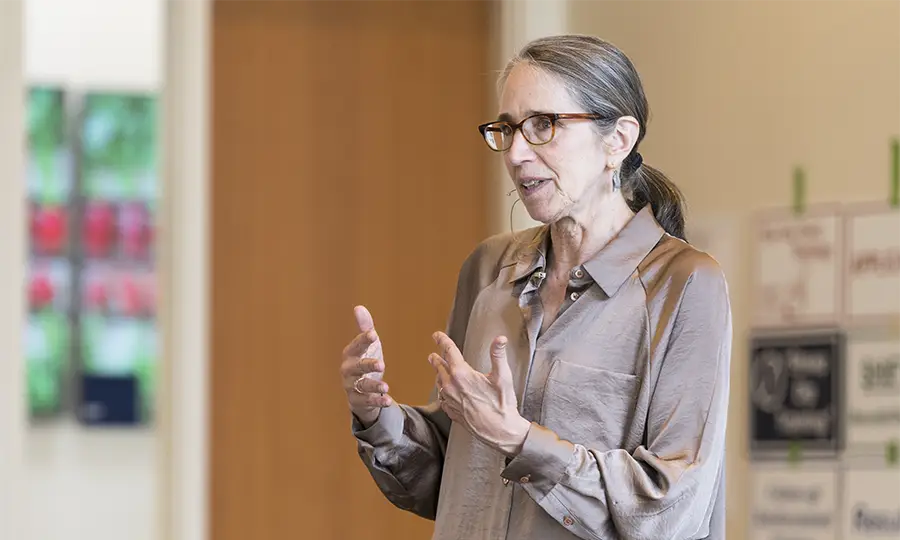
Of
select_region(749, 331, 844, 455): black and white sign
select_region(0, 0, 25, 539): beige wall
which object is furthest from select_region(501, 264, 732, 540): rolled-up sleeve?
select_region(0, 0, 25, 539): beige wall

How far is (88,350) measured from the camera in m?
5.71

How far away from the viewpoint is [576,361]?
1579mm

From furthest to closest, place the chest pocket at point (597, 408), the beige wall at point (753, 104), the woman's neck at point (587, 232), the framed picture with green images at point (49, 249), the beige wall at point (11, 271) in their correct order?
the framed picture with green images at point (49, 249)
the beige wall at point (11, 271)
the beige wall at point (753, 104)
the woman's neck at point (587, 232)
the chest pocket at point (597, 408)

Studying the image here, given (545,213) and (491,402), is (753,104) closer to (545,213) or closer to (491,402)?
(545,213)

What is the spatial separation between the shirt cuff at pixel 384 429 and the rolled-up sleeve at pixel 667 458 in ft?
0.78

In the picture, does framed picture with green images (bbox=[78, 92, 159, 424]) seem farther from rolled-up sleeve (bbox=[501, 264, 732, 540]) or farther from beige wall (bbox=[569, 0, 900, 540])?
rolled-up sleeve (bbox=[501, 264, 732, 540])

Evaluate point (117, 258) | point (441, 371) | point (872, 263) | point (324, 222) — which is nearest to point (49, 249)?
point (117, 258)

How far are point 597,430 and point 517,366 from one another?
13 centimetres

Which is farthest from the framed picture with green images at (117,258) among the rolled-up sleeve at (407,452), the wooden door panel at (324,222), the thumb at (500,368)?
the thumb at (500,368)

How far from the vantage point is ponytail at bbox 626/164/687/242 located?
172cm

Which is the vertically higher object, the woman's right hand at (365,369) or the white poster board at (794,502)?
the woman's right hand at (365,369)

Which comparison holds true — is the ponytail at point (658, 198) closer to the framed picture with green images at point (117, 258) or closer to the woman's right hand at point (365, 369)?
the woman's right hand at point (365, 369)

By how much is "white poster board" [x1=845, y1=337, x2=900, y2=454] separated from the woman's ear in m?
1.40

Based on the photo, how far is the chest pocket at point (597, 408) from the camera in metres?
1.56
